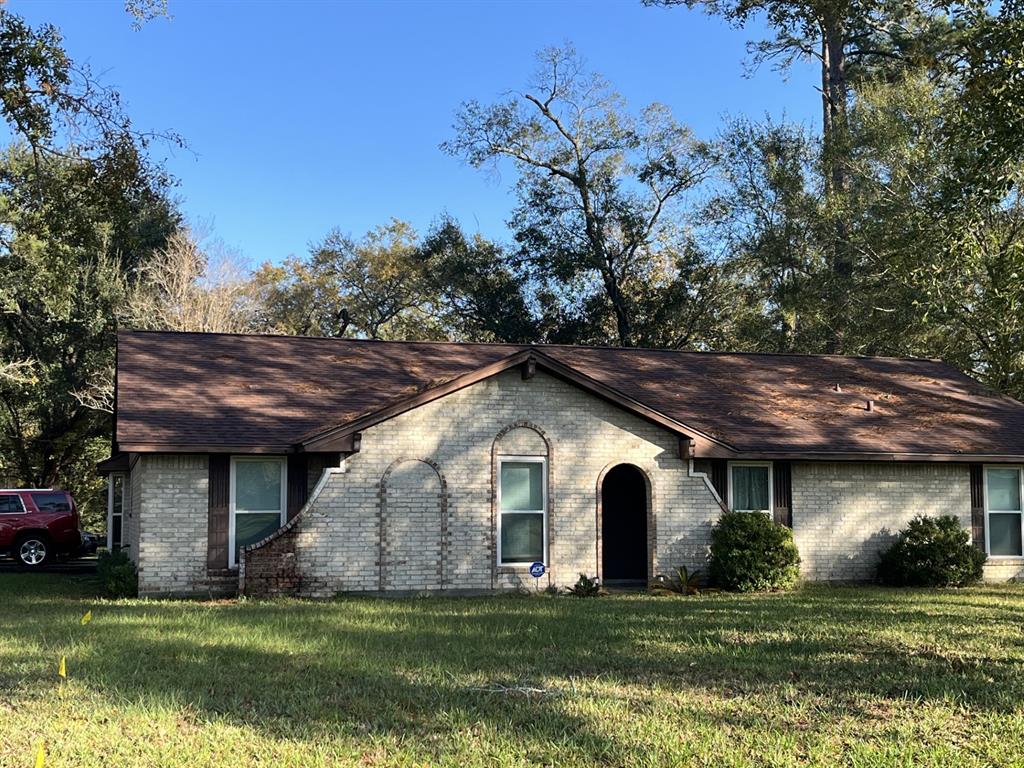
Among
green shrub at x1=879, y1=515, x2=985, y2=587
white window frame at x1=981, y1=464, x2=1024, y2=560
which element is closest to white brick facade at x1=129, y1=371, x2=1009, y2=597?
green shrub at x1=879, y1=515, x2=985, y2=587

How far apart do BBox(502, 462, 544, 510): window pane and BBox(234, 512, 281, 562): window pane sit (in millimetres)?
3789

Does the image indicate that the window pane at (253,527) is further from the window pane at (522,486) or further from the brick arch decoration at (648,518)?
the brick arch decoration at (648,518)

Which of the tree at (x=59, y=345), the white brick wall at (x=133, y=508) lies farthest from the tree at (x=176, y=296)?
the white brick wall at (x=133, y=508)

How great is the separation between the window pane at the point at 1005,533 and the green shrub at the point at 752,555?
487 centimetres

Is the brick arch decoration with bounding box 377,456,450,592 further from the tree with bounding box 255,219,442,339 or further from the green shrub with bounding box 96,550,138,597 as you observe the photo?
the tree with bounding box 255,219,442,339

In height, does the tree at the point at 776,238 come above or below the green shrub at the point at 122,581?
above

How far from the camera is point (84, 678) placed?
8.88 metres

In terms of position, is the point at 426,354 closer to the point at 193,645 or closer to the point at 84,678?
the point at 193,645

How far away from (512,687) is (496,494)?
8296 mm

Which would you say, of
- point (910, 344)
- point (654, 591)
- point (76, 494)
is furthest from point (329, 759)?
point (76, 494)

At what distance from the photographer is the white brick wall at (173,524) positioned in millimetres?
15820

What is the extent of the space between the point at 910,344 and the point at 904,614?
55.7 ft

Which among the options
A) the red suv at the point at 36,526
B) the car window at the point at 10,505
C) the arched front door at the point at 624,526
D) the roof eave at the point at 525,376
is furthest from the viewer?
the car window at the point at 10,505

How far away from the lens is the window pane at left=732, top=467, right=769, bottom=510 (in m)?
18.7
